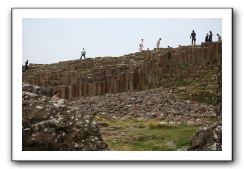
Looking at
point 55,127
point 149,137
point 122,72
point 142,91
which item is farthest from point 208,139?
point 55,127

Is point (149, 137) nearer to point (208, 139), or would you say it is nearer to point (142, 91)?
point (142, 91)

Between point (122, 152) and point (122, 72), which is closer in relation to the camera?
point (122, 152)

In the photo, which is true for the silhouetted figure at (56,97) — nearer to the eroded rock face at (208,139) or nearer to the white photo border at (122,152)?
the white photo border at (122,152)

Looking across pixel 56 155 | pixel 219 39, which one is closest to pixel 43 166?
pixel 56 155

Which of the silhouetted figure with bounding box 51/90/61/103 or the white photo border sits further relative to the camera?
the silhouetted figure with bounding box 51/90/61/103

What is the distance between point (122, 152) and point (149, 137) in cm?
31

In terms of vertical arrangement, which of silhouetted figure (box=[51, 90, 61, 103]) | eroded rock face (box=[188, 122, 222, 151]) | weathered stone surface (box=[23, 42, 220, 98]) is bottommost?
eroded rock face (box=[188, 122, 222, 151])

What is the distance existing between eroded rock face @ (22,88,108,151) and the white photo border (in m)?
0.06

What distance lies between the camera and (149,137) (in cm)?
3147

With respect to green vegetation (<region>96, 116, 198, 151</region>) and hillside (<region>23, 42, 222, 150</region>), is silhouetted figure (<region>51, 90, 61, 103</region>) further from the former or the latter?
green vegetation (<region>96, 116, 198, 151</region>)

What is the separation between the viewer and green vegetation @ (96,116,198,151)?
103 feet

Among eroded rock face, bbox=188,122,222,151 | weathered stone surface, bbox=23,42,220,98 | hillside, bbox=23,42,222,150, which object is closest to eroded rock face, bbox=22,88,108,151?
hillside, bbox=23,42,222,150

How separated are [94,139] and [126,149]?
1.12 feet

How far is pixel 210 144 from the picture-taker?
103 feet
